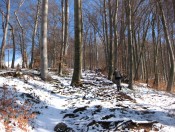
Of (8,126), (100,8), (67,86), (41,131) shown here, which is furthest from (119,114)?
(100,8)

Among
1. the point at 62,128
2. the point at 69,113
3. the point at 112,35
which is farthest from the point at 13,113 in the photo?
the point at 112,35

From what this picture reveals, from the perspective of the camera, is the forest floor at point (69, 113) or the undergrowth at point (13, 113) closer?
the undergrowth at point (13, 113)

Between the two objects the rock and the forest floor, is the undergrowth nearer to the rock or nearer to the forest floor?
the forest floor

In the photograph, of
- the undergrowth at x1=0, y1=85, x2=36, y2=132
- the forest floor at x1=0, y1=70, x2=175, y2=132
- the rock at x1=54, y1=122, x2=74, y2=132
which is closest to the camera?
the undergrowth at x1=0, y1=85, x2=36, y2=132

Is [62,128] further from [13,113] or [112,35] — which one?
[112,35]

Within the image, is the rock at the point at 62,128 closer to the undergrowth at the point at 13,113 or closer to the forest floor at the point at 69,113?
the forest floor at the point at 69,113

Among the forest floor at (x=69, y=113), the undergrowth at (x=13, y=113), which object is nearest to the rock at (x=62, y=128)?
the forest floor at (x=69, y=113)

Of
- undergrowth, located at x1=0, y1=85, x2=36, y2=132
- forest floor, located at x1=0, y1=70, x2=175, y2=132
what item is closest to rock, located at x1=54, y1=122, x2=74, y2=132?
forest floor, located at x1=0, y1=70, x2=175, y2=132

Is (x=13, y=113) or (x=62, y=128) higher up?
(x=13, y=113)

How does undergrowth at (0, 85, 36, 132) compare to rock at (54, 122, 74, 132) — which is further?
rock at (54, 122, 74, 132)

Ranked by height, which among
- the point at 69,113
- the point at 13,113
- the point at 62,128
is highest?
the point at 13,113

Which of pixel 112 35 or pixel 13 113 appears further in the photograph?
pixel 112 35

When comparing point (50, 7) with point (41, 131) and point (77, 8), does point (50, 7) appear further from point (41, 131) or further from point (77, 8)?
point (41, 131)

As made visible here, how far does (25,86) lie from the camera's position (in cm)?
1048
